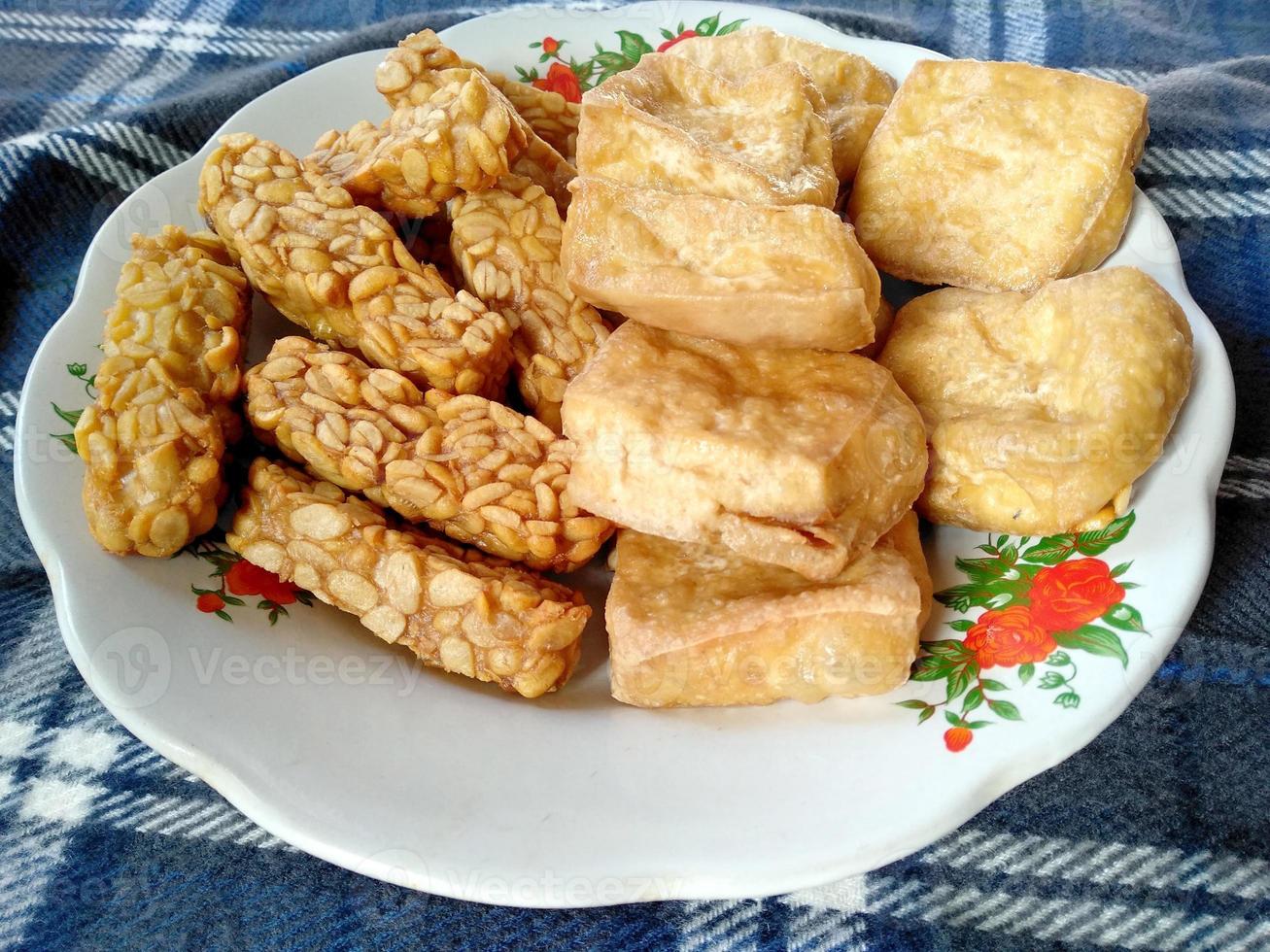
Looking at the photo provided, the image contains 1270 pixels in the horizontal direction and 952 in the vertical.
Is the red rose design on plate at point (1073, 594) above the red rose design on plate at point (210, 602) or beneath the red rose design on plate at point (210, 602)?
beneath

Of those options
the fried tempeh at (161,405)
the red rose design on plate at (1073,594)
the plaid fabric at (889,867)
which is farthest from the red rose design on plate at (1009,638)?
the fried tempeh at (161,405)

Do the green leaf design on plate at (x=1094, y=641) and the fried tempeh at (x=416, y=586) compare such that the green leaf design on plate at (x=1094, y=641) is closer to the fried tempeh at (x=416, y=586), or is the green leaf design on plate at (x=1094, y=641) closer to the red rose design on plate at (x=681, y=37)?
the fried tempeh at (x=416, y=586)

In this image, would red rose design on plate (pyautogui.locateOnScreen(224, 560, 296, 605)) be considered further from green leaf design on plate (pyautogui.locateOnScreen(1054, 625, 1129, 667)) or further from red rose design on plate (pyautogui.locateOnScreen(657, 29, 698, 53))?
red rose design on plate (pyautogui.locateOnScreen(657, 29, 698, 53))

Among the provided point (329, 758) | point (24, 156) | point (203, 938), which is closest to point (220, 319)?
point (329, 758)

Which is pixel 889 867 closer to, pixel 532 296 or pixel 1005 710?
pixel 1005 710

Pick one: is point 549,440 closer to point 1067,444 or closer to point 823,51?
point 1067,444

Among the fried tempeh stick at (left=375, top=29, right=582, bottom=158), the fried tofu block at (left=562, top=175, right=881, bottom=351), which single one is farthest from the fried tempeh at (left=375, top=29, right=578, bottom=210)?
the fried tofu block at (left=562, top=175, right=881, bottom=351)
